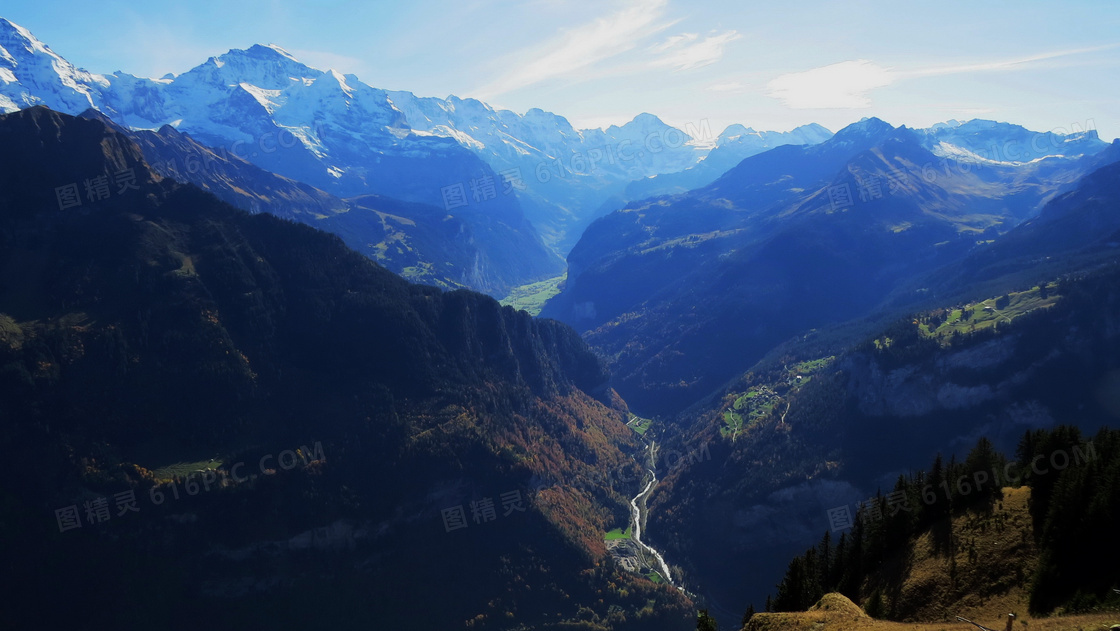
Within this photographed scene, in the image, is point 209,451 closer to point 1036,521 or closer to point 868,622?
point 868,622

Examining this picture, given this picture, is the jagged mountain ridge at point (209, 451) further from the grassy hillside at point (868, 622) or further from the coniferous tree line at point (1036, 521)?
the grassy hillside at point (868, 622)

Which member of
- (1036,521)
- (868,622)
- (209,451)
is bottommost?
(868,622)

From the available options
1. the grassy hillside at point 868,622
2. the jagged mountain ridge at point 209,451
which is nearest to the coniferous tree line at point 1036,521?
the grassy hillside at point 868,622

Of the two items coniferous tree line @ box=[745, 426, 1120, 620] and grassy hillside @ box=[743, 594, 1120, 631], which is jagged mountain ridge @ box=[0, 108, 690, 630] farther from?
grassy hillside @ box=[743, 594, 1120, 631]

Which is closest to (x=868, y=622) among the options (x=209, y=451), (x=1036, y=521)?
(x=1036, y=521)

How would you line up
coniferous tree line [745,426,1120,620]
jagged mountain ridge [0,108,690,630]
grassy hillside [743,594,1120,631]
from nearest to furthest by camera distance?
1. grassy hillside [743,594,1120,631]
2. coniferous tree line [745,426,1120,620]
3. jagged mountain ridge [0,108,690,630]

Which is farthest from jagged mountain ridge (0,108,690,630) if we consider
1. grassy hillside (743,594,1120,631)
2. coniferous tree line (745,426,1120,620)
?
grassy hillside (743,594,1120,631)

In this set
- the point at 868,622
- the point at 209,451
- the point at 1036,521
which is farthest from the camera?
the point at 209,451

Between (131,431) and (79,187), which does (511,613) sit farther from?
(79,187)

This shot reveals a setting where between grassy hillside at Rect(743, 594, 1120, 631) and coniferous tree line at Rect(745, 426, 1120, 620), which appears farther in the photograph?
coniferous tree line at Rect(745, 426, 1120, 620)

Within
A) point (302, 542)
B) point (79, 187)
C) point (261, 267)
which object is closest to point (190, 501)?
point (302, 542)

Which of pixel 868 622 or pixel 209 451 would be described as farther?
pixel 209 451

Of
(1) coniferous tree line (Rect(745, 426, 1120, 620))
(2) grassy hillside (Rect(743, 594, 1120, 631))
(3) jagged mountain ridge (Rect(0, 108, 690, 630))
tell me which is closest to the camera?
(2) grassy hillside (Rect(743, 594, 1120, 631))
